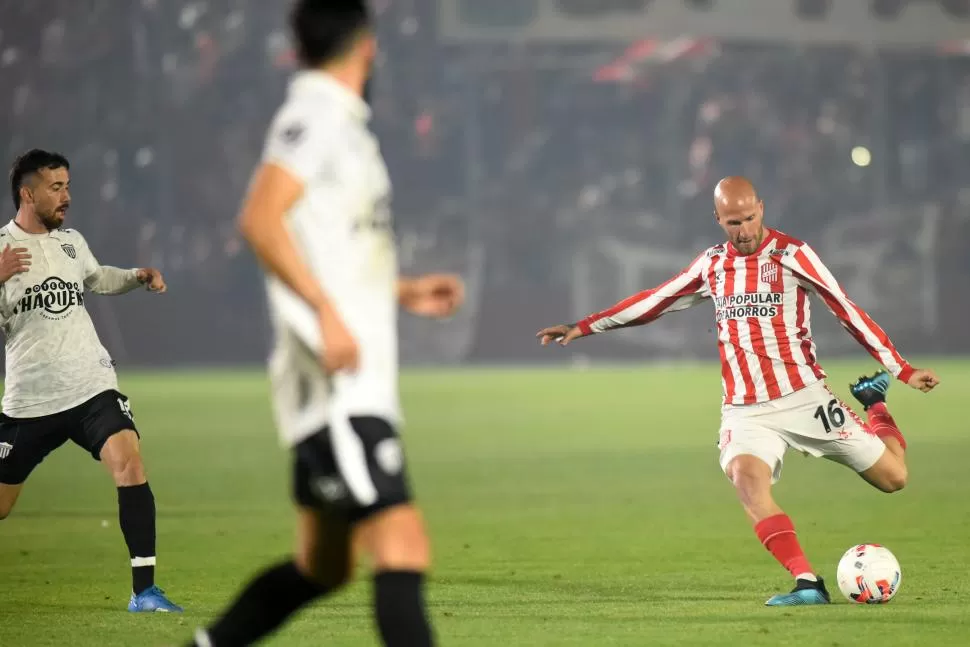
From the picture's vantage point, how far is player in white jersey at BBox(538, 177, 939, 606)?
7.68 metres

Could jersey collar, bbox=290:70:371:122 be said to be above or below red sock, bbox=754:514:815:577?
above

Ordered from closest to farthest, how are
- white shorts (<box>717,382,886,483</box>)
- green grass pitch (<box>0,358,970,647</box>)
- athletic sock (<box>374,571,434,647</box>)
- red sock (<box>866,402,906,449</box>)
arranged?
1. athletic sock (<box>374,571,434,647</box>)
2. green grass pitch (<box>0,358,970,647</box>)
3. white shorts (<box>717,382,886,483</box>)
4. red sock (<box>866,402,906,449</box>)

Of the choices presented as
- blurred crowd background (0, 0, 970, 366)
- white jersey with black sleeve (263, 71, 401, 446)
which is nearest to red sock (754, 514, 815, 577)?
white jersey with black sleeve (263, 71, 401, 446)

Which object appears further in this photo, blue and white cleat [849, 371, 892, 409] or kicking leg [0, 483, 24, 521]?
blue and white cleat [849, 371, 892, 409]

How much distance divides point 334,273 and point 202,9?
107ft

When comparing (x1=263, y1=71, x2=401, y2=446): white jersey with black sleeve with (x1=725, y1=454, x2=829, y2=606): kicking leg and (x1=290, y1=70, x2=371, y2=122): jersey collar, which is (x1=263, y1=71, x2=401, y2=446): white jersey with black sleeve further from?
(x1=725, y1=454, x2=829, y2=606): kicking leg

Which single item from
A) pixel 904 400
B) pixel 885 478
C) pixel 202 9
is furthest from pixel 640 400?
pixel 202 9

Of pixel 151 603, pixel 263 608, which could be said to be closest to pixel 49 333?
pixel 151 603

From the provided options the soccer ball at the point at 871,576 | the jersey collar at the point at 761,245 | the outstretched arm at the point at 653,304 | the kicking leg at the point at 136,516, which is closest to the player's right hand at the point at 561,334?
the outstretched arm at the point at 653,304

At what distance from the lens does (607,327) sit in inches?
320

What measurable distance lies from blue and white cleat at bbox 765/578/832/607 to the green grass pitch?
11cm

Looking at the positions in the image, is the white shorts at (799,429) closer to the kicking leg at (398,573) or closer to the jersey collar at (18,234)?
the jersey collar at (18,234)

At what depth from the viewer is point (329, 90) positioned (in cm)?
452

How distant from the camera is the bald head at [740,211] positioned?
762cm
